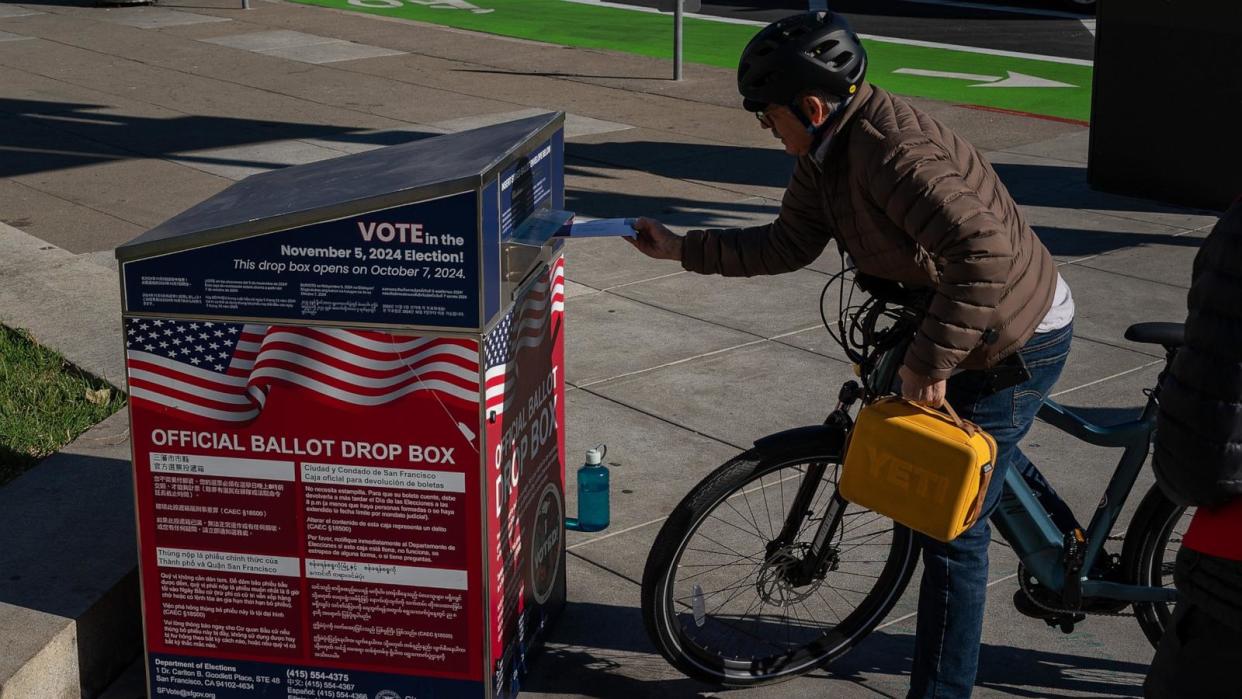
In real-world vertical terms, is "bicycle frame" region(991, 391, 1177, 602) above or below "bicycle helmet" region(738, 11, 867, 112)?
below

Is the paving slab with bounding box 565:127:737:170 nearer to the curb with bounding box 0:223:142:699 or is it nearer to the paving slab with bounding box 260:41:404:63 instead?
the paving slab with bounding box 260:41:404:63

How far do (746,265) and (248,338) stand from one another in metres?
1.32

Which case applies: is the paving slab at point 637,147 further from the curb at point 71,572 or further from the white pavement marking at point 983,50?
the white pavement marking at point 983,50

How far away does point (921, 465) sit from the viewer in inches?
132

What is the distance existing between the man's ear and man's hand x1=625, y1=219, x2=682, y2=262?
23.0 inches

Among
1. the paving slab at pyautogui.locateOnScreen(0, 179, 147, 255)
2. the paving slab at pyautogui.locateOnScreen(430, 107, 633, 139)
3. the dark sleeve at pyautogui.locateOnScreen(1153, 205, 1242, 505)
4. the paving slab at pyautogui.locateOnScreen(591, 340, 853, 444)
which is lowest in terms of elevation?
the paving slab at pyautogui.locateOnScreen(591, 340, 853, 444)

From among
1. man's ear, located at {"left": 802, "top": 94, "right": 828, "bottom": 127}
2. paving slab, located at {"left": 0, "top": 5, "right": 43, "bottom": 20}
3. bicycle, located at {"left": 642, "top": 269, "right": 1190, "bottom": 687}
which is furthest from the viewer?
paving slab, located at {"left": 0, "top": 5, "right": 43, "bottom": 20}

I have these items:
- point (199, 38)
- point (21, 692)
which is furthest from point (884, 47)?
point (21, 692)

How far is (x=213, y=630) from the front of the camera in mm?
3768

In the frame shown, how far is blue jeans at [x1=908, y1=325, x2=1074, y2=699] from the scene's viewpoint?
11.8 feet

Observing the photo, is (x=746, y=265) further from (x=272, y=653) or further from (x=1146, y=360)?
(x=1146, y=360)

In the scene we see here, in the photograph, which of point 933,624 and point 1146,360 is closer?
point 933,624

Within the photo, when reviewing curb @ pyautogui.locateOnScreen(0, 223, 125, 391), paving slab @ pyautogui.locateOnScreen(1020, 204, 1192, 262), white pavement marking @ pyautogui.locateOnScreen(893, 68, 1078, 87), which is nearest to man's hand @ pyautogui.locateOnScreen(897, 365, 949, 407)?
curb @ pyautogui.locateOnScreen(0, 223, 125, 391)

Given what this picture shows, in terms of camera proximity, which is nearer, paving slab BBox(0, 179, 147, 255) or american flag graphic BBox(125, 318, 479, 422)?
american flag graphic BBox(125, 318, 479, 422)
